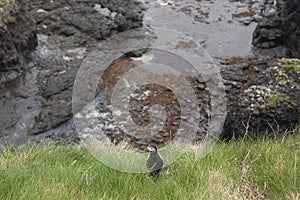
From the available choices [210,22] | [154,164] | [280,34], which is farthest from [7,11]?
[280,34]

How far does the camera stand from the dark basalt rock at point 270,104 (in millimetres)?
6398

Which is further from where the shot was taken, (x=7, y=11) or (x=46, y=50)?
(x=46, y=50)

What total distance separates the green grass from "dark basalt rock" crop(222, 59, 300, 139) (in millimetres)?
2267

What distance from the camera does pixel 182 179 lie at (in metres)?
3.62

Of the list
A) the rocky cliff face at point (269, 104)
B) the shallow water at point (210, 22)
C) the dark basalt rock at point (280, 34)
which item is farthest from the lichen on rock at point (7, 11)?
the dark basalt rock at point (280, 34)

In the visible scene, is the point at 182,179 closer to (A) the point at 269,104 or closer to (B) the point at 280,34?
(A) the point at 269,104

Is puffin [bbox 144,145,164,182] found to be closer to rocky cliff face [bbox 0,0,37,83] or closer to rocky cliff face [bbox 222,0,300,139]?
rocky cliff face [bbox 222,0,300,139]

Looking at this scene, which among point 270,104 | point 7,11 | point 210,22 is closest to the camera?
point 270,104

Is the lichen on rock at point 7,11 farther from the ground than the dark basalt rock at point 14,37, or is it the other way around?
the lichen on rock at point 7,11

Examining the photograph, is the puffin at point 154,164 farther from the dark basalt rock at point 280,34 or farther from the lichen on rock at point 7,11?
the dark basalt rock at point 280,34

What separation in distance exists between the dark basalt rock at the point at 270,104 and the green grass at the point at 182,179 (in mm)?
2267

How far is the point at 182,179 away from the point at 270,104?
3.53m

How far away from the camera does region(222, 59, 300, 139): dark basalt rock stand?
6.40 m

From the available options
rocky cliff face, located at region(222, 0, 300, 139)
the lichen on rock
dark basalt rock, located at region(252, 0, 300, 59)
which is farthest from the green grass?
dark basalt rock, located at region(252, 0, 300, 59)
